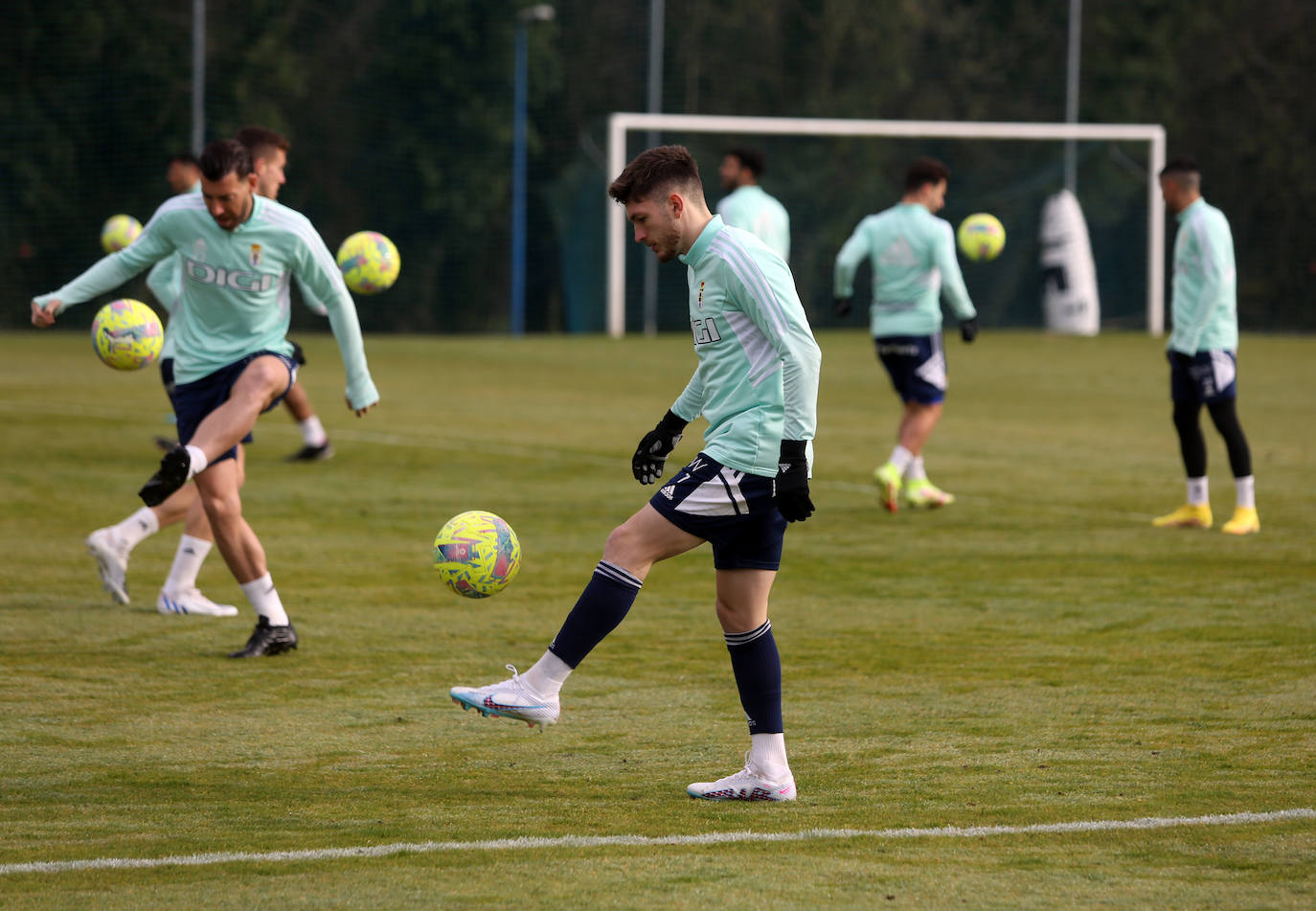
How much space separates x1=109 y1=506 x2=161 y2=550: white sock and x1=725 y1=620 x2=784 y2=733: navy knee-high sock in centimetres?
408

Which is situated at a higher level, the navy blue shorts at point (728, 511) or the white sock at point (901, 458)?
the navy blue shorts at point (728, 511)

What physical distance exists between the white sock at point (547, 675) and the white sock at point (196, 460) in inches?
88.8

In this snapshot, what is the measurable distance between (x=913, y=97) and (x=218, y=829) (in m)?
36.7

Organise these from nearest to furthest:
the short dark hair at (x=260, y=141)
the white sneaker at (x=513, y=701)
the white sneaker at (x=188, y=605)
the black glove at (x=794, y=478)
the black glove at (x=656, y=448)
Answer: the black glove at (x=794, y=478)
the white sneaker at (x=513, y=701)
the black glove at (x=656, y=448)
the white sneaker at (x=188, y=605)
the short dark hair at (x=260, y=141)

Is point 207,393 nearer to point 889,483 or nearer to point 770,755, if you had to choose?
point 770,755

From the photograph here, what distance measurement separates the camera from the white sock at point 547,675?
5.24 metres

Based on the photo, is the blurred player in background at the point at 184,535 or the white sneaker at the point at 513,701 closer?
the white sneaker at the point at 513,701

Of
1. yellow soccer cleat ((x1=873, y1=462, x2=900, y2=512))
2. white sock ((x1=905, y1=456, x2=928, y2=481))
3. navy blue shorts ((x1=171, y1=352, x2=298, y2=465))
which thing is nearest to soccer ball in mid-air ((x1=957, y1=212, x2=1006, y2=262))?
white sock ((x1=905, y1=456, x2=928, y2=481))

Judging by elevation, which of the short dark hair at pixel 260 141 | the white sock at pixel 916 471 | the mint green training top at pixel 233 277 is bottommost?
the white sock at pixel 916 471

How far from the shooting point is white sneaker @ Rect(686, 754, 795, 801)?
206 inches

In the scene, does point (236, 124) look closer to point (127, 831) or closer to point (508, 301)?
point (508, 301)

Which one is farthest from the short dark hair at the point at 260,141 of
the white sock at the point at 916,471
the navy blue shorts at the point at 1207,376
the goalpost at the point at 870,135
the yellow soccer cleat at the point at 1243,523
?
the goalpost at the point at 870,135

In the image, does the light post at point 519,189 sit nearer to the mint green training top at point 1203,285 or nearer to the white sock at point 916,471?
the white sock at point 916,471

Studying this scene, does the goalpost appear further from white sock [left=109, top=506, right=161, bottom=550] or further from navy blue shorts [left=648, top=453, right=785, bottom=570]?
navy blue shorts [left=648, top=453, right=785, bottom=570]
